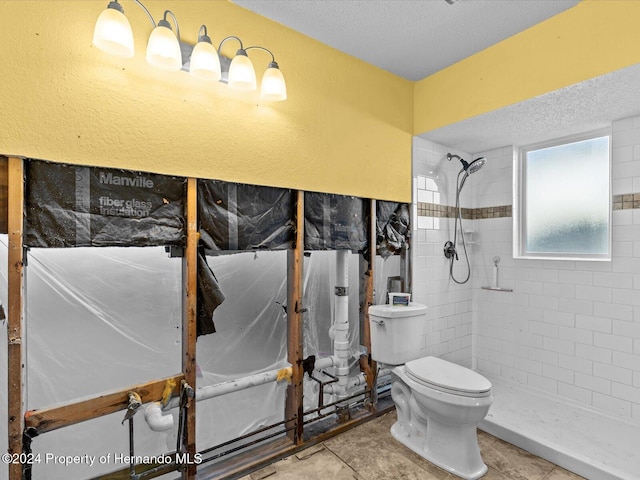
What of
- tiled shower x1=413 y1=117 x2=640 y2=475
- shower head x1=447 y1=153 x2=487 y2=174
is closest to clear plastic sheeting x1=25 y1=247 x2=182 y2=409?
tiled shower x1=413 y1=117 x2=640 y2=475

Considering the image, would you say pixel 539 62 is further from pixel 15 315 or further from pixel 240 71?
pixel 15 315

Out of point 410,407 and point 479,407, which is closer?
point 479,407

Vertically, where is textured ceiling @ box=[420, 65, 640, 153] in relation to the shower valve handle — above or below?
above

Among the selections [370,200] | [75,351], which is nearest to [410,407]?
[370,200]

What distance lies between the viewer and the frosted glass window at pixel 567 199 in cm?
258

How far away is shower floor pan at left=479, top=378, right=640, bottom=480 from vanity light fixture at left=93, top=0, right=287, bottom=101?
2.55m

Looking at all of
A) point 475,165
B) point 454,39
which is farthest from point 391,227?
point 454,39

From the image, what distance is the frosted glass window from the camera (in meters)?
2.58

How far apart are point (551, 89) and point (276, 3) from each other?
1.64m

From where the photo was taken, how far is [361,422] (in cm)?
241

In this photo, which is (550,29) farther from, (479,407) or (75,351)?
(75,351)

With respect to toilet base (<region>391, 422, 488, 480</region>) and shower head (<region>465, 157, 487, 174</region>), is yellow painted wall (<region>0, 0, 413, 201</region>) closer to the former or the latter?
shower head (<region>465, 157, 487, 174</region>)

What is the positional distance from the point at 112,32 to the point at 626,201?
315 centimetres

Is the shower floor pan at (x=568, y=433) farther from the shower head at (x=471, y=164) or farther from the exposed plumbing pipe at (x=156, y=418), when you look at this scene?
the exposed plumbing pipe at (x=156, y=418)
